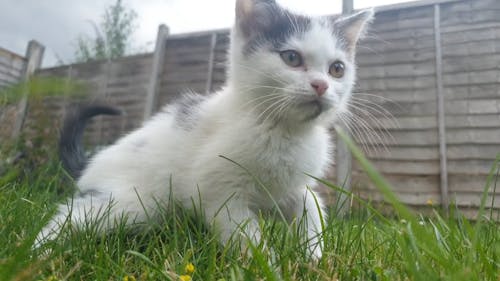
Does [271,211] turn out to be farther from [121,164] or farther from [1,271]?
[1,271]

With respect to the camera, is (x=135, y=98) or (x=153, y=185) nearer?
(x=153, y=185)

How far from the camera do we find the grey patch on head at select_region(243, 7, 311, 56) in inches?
60.8

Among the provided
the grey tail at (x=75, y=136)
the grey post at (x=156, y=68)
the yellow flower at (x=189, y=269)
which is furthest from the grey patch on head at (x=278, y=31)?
the grey post at (x=156, y=68)

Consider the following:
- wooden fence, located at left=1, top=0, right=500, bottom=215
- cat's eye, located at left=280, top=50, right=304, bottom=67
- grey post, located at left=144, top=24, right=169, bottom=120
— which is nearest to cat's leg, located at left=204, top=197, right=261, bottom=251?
cat's eye, located at left=280, top=50, right=304, bottom=67

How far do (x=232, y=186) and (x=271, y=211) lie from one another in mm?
223

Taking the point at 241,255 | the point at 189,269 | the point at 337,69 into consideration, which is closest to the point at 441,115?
the point at 337,69

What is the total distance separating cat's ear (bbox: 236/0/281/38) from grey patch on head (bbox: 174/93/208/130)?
411 millimetres

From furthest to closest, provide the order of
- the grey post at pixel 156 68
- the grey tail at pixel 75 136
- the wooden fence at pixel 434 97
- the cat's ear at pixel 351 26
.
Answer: the grey post at pixel 156 68, the wooden fence at pixel 434 97, the grey tail at pixel 75 136, the cat's ear at pixel 351 26

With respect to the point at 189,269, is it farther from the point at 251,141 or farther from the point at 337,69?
the point at 337,69

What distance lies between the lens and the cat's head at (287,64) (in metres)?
1.40

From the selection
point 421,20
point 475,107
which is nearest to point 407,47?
point 421,20

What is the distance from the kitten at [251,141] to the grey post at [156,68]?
2.90 metres

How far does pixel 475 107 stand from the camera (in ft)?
10.7

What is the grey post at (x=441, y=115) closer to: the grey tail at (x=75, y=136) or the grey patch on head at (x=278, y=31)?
the grey patch on head at (x=278, y=31)
